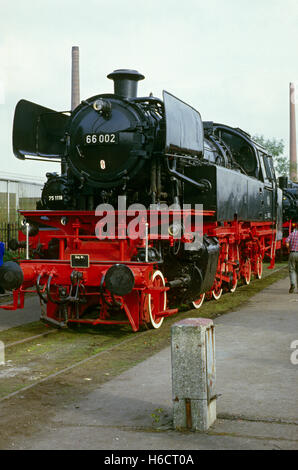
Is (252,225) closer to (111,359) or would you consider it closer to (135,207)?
(135,207)

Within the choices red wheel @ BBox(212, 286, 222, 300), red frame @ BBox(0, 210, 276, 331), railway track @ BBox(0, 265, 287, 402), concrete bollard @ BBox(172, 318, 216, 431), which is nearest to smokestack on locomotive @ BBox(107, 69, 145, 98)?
red frame @ BBox(0, 210, 276, 331)

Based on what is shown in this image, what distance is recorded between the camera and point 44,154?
32.4ft

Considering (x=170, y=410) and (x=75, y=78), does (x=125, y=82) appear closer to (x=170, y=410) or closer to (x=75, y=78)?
(x=170, y=410)

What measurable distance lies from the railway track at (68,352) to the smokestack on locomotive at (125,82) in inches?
138

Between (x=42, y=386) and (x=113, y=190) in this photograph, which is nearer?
(x=42, y=386)

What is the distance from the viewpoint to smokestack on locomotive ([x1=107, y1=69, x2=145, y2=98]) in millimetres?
9062

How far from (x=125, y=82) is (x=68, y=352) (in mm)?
4222

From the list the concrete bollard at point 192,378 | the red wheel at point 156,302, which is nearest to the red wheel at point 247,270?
the red wheel at point 156,302

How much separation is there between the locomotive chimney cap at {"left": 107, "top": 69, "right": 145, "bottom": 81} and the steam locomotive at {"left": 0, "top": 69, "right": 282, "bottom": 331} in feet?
0.07

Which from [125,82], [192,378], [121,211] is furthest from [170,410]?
[125,82]

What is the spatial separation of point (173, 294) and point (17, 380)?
Answer: 407cm

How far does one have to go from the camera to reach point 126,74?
9070 mm

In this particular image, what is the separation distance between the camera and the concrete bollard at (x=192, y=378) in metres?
4.33

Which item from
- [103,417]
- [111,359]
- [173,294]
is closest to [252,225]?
[173,294]
